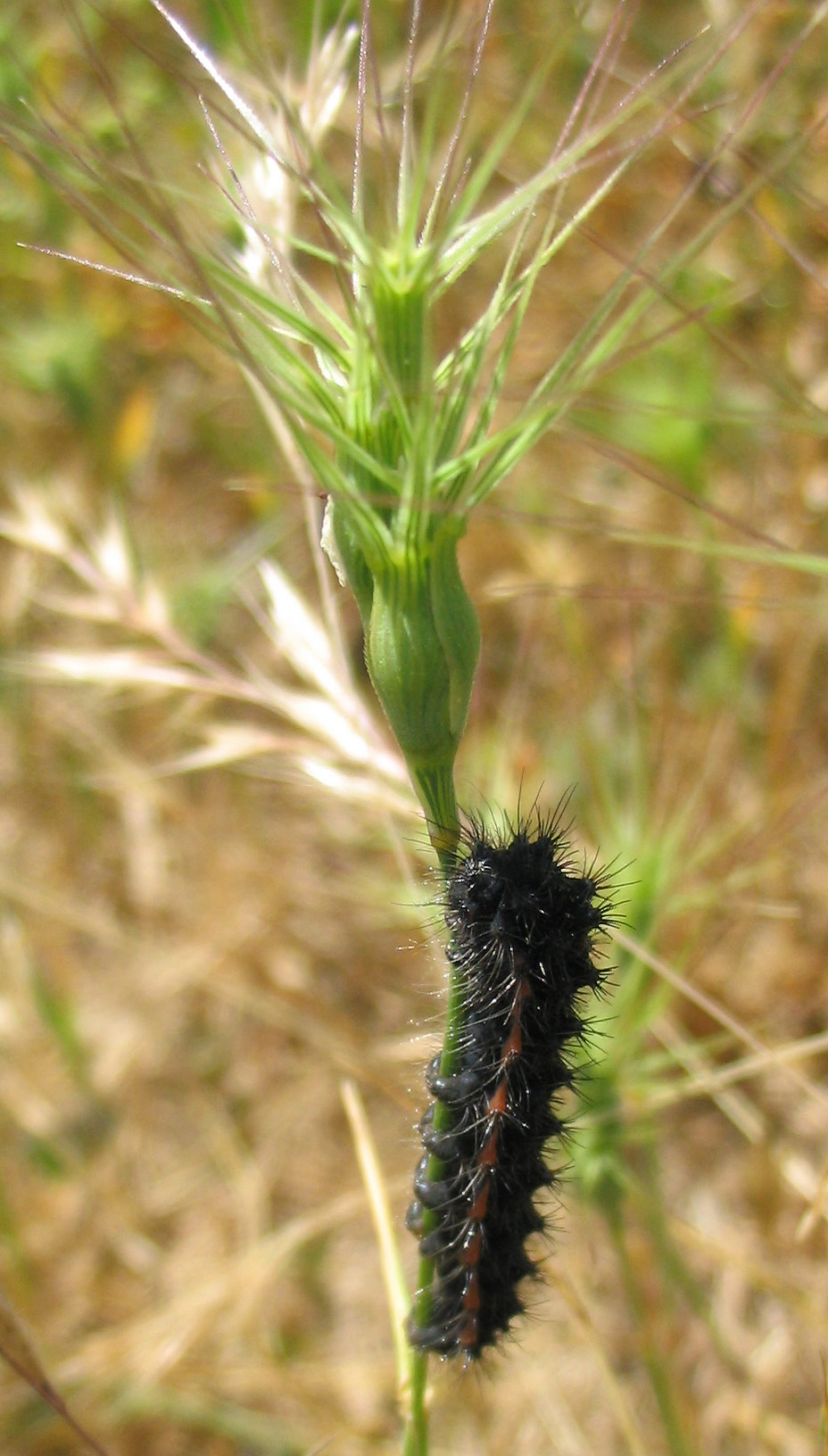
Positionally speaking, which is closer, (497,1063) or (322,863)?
(497,1063)

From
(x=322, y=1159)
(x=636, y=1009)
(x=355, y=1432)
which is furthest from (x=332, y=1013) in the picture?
(x=322, y=1159)

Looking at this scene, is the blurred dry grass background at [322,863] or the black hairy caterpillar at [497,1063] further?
the blurred dry grass background at [322,863]

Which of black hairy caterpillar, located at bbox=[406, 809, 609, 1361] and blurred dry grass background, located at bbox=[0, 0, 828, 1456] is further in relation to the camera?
blurred dry grass background, located at bbox=[0, 0, 828, 1456]

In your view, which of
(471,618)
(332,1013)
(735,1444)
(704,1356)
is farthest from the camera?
(704,1356)

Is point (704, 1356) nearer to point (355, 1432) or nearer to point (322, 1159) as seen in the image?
point (322, 1159)
